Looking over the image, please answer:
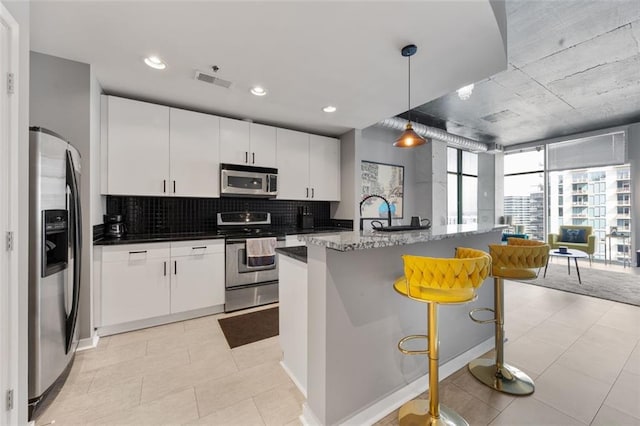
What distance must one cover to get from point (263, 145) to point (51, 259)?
254 cm

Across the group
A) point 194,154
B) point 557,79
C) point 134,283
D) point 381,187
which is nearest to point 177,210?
point 194,154

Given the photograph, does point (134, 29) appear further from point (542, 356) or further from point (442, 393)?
point (542, 356)

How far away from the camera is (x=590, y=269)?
5.15m

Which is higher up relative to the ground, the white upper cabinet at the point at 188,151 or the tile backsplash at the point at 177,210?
the white upper cabinet at the point at 188,151

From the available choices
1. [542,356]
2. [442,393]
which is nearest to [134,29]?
[442,393]

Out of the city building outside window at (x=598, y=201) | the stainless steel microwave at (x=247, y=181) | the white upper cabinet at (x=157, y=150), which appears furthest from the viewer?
the city building outside window at (x=598, y=201)

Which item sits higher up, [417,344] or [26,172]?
[26,172]

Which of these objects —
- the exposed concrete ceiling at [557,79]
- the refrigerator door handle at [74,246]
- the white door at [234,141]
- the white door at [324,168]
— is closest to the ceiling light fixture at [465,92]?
the exposed concrete ceiling at [557,79]

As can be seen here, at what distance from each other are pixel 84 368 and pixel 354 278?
7.43 ft

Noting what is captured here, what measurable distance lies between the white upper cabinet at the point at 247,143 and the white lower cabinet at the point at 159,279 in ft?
3.92

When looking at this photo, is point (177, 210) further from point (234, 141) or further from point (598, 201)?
point (598, 201)

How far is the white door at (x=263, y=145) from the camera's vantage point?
11.6ft

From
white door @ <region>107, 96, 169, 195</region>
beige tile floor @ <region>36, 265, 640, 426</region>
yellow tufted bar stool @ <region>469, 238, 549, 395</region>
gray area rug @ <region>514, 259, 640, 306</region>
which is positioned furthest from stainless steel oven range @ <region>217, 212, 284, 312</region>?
gray area rug @ <region>514, 259, 640, 306</region>

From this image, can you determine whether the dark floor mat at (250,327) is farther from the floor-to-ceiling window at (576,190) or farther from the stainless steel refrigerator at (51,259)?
the floor-to-ceiling window at (576,190)
